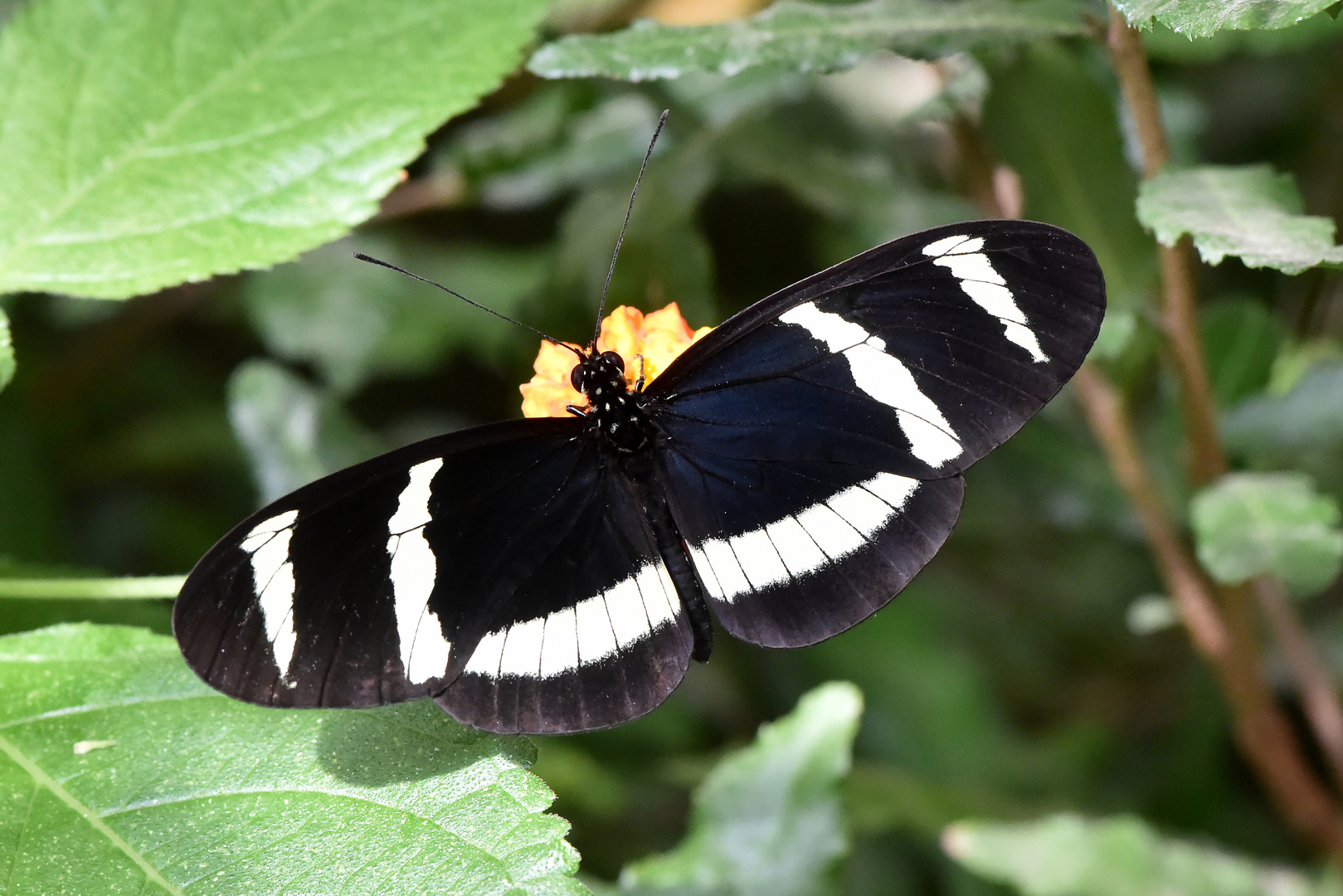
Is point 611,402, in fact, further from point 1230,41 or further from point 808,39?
point 1230,41

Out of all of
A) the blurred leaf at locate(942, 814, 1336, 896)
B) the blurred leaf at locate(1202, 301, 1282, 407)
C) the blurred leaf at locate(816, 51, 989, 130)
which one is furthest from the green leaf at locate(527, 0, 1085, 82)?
the blurred leaf at locate(942, 814, 1336, 896)

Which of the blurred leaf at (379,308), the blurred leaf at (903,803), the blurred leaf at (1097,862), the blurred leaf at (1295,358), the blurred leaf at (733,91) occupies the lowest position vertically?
the blurred leaf at (903,803)

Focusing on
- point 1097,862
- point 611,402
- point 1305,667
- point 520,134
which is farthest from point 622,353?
point 1305,667

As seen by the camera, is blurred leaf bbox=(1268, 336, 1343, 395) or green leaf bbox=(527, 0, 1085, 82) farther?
blurred leaf bbox=(1268, 336, 1343, 395)

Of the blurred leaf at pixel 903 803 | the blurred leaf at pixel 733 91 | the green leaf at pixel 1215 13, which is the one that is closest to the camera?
the green leaf at pixel 1215 13

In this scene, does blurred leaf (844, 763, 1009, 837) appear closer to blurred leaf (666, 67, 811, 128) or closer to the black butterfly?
the black butterfly

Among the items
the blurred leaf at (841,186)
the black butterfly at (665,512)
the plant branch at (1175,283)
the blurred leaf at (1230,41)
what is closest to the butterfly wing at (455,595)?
the black butterfly at (665,512)

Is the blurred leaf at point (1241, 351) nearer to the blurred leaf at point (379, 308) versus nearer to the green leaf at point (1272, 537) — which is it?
the green leaf at point (1272, 537)
